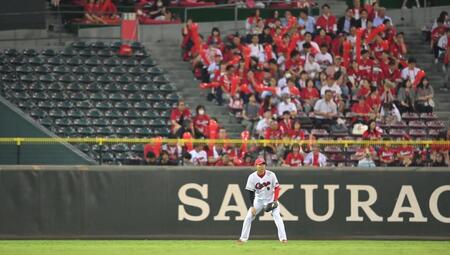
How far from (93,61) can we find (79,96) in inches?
66.7

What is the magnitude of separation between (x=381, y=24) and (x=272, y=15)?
11.8ft

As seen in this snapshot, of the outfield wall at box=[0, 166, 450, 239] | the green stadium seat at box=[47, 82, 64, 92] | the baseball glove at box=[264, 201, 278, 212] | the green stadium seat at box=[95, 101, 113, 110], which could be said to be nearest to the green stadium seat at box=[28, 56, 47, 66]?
the green stadium seat at box=[47, 82, 64, 92]

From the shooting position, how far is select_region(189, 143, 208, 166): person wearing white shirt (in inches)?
882

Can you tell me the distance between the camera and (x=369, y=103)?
2597 cm

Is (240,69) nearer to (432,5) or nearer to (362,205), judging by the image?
(362,205)

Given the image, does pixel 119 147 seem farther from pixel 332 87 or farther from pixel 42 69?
pixel 332 87

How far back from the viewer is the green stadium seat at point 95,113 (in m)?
25.0

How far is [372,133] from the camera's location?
24297 millimetres

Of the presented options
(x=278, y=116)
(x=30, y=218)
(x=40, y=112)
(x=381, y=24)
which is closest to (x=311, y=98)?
(x=278, y=116)

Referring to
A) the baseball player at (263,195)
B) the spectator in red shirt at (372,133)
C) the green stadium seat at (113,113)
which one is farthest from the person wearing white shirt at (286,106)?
the baseball player at (263,195)

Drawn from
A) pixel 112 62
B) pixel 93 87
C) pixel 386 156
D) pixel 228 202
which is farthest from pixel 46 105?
pixel 386 156

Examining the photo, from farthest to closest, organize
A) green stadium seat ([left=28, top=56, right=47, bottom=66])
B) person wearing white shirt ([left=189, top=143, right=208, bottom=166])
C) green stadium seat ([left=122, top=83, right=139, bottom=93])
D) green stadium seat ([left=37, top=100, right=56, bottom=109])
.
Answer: green stadium seat ([left=28, top=56, right=47, bottom=66])
green stadium seat ([left=122, top=83, right=139, bottom=93])
green stadium seat ([left=37, top=100, right=56, bottom=109])
person wearing white shirt ([left=189, top=143, right=208, bottom=166])

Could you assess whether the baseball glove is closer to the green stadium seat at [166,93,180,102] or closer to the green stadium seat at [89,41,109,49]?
the green stadium seat at [166,93,180,102]

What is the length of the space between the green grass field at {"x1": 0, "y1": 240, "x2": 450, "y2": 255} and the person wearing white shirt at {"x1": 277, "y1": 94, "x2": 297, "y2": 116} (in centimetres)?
556
